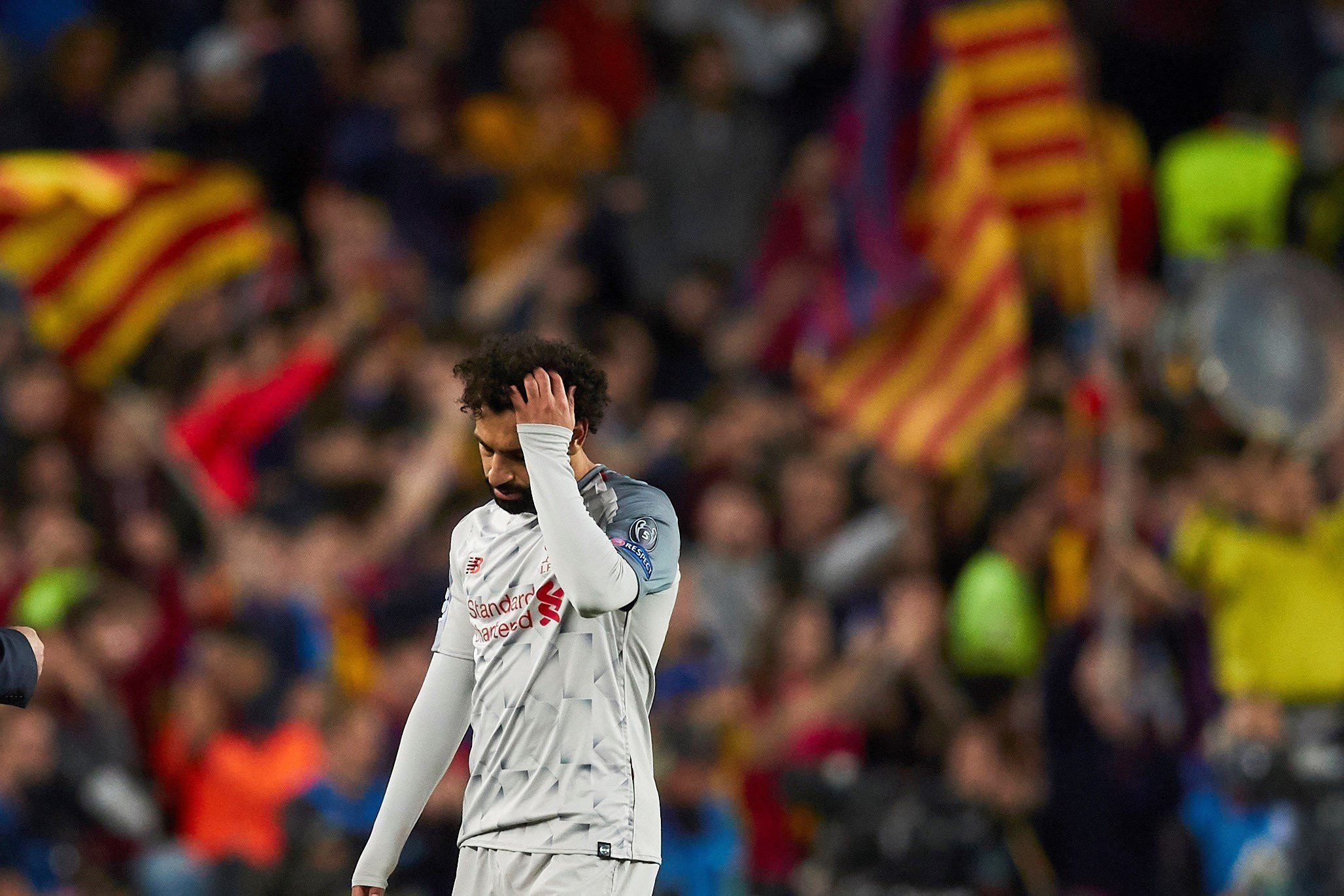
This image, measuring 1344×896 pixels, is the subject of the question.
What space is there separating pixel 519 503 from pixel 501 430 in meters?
0.20

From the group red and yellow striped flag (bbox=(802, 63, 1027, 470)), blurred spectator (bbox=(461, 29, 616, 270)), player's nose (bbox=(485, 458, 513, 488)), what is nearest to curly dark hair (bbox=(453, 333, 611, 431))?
player's nose (bbox=(485, 458, 513, 488))

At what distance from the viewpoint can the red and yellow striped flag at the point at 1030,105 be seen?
11.3m

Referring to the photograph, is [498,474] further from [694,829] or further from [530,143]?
[530,143]

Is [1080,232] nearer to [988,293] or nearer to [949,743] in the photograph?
[988,293]

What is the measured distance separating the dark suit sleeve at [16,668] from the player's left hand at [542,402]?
1.46 m

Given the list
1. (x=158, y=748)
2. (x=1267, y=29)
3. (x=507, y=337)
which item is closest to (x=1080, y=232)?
(x=1267, y=29)

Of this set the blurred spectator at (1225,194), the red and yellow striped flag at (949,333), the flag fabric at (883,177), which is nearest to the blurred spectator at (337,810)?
the red and yellow striped flag at (949,333)

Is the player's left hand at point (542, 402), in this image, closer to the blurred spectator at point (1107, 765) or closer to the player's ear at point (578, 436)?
the player's ear at point (578, 436)

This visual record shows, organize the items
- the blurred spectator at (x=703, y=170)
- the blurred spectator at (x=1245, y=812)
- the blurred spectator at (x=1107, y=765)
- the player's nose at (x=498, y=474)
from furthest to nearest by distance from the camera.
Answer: the blurred spectator at (x=703, y=170)
the blurred spectator at (x=1107, y=765)
the blurred spectator at (x=1245, y=812)
the player's nose at (x=498, y=474)

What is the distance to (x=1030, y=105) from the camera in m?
11.3

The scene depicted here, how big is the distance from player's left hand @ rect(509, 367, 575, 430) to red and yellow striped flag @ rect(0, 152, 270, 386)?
784 centimetres

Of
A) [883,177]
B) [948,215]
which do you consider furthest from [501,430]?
[883,177]

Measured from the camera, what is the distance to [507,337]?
16.5ft

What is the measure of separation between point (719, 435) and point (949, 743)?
8.14ft
